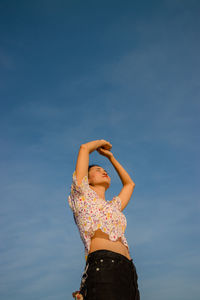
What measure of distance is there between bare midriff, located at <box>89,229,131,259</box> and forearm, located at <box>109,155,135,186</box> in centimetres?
189

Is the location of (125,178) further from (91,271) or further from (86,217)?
(91,271)

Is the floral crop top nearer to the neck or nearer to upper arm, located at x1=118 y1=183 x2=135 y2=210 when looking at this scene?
the neck

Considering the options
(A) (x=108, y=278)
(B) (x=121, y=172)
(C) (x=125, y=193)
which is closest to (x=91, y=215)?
(A) (x=108, y=278)

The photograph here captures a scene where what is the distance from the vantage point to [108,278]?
450 cm

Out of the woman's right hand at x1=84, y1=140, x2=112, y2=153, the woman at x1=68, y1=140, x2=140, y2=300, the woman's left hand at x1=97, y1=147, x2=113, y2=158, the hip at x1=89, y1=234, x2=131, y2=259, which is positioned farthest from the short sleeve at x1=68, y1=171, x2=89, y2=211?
the woman's left hand at x1=97, y1=147, x2=113, y2=158

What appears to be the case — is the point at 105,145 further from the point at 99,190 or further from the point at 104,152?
the point at 99,190

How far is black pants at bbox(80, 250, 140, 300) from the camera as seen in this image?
4.42m

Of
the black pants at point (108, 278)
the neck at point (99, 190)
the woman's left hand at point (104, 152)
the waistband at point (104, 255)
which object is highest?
the woman's left hand at point (104, 152)

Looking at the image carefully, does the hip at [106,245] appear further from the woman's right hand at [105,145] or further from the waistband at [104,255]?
the woman's right hand at [105,145]

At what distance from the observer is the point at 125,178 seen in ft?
22.6

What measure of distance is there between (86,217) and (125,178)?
1.93 meters

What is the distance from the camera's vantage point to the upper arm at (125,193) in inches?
251

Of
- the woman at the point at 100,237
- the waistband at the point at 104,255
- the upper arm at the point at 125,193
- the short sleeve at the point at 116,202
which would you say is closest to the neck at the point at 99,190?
the woman at the point at 100,237

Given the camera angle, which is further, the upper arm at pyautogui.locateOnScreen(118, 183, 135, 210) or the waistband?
the upper arm at pyautogui.locateOnScreen(118, 183, 135, 210)
